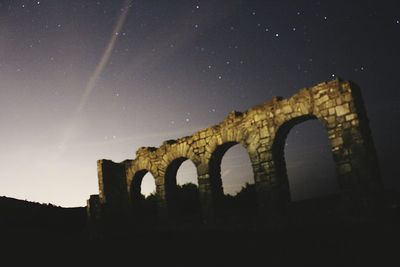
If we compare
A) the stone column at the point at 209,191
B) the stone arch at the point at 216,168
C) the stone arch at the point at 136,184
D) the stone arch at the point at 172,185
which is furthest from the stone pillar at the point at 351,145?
the stone arch at the point at 136,184

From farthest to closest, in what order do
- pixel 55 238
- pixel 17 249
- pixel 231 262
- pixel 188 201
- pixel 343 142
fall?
pixel 188 201, pixel 55 238, pixel 17 249, pixel 343 142, pixel 231 262

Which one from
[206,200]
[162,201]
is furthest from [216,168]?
[162,201]

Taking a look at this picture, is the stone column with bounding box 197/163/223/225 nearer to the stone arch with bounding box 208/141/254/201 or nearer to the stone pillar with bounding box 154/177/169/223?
the stone arch with bounding box 208/141/254/201

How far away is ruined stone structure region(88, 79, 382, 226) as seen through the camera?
8.10 m

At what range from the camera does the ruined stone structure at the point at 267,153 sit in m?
8.10

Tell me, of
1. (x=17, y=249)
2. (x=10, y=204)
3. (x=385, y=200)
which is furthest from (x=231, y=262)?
(x=10, y=204)

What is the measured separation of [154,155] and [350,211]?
284 inches

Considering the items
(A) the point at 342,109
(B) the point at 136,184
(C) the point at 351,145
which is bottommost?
(C) the point at 351,145

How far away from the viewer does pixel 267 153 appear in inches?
380

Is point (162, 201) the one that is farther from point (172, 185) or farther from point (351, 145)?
point (351, 145)

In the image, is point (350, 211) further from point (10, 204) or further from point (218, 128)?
point (10, 204)

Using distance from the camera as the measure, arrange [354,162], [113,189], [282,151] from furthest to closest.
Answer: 1. [113,189]
2. [282,151]
3. [354,162]

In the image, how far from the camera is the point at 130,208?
1359 centimetres

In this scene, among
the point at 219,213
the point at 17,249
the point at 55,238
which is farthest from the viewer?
the point at 55,238
